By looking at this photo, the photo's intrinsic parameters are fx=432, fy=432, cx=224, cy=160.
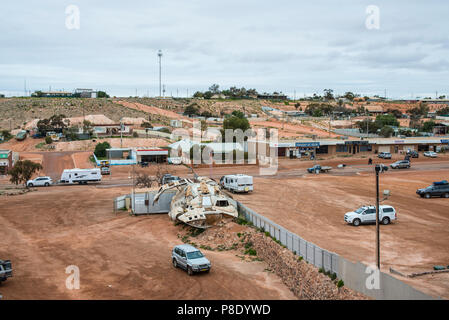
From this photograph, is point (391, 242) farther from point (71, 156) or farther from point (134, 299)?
point (71, 156)

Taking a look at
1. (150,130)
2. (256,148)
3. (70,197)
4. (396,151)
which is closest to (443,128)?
(396,151)

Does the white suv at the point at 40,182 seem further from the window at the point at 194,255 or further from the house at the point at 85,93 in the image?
the house at the point at 85,93

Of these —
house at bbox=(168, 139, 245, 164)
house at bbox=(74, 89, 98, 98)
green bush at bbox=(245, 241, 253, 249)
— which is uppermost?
house at bbox=(74, 89, 98, 98)

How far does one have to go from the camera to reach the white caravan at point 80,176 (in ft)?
175

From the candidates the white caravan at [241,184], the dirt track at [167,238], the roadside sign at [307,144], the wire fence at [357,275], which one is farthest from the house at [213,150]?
the wire fence at [357,275]

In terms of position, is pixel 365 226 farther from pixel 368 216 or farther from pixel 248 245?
pixel 248 245

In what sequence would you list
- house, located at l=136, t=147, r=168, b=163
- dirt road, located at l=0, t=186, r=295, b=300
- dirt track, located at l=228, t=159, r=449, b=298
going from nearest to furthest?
1. dirt road, located at l=0, t=186, r=295, b=300
2. dirt track, located at l=228, t=159, r=449, b=298
3. house, located at l=136, t=147, r=168, b=163

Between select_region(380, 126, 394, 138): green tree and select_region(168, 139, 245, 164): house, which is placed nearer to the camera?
select_region(168, 139, 245, 164): house

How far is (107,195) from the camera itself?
4562 cm

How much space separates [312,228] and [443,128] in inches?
3370

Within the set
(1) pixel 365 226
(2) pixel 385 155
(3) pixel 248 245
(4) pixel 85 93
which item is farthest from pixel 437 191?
(4) pixel 85 93

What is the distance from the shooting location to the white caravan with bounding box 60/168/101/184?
53.3 m

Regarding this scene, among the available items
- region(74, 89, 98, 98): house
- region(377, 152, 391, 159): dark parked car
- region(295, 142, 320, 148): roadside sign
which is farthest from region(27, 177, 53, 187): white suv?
region(74, 89, 98, 98): house

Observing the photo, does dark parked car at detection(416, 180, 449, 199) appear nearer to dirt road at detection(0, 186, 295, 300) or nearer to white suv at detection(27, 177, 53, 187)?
dirt road at detection(0, 186, 295, 300)
